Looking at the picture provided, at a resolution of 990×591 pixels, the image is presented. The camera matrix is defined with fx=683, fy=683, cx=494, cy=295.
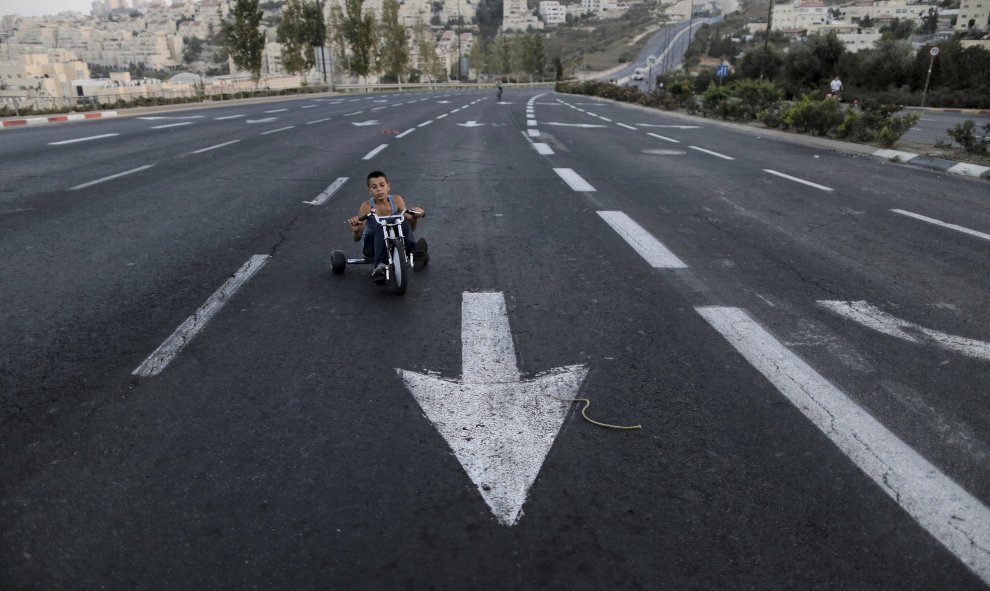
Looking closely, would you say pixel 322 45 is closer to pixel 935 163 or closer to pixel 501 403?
pixel 935 163

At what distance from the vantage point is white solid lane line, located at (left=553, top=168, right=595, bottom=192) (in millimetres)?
10258

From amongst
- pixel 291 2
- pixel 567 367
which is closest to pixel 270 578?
pixel 567 367

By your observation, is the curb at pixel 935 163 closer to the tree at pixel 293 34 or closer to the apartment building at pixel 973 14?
the tree at pixel 293 34

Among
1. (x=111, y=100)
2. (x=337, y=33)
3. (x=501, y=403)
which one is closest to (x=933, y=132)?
(x=501, y=403)

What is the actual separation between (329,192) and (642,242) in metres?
4.82

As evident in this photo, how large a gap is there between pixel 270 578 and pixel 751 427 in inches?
90.7

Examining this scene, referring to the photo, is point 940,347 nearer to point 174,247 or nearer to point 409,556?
point 409,556

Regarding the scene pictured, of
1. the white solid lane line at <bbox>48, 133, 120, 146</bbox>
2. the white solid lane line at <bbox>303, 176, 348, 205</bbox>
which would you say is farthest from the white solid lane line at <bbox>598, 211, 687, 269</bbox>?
the white solid lane line at <bbox>48, 133, 120, 146</bbox>

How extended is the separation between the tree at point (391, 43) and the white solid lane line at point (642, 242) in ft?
240

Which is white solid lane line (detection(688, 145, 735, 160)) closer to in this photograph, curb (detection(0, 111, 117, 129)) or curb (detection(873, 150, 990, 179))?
curb (detection(873, 150, 990, 179))

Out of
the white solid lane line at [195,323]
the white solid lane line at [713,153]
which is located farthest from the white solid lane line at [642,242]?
the white solid lane line at [713,153]

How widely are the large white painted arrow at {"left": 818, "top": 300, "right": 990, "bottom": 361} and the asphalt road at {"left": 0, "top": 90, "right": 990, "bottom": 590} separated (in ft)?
0.08

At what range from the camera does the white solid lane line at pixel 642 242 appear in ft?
20.7

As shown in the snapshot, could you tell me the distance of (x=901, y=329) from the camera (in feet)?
15.5
